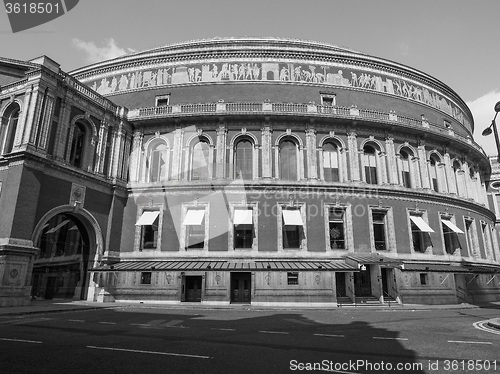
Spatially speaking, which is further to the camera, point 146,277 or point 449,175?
point 449,175

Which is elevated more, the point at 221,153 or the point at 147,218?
the point at 221,153

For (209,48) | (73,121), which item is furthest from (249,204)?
(209,48)

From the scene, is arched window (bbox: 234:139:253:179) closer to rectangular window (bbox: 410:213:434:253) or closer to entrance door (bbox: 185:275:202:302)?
entrance door (bbox: 185:275:202:302)

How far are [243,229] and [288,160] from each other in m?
7.22

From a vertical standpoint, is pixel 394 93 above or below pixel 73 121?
above

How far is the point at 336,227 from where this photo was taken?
92.6 feet

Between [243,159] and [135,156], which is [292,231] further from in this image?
[135,156]

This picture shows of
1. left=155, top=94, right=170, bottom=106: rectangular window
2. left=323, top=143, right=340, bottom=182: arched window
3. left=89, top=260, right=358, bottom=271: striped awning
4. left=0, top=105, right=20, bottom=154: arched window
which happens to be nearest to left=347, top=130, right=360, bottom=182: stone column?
left=323, top=143, right=340, bottom=182: arched window

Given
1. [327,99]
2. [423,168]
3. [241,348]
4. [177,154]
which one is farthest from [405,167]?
[241,348]

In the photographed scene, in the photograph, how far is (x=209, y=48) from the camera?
3397 centimetres

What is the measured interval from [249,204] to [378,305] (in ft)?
40.2

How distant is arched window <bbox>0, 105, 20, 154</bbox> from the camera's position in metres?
23.7

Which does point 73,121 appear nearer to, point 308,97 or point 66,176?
point 66,176

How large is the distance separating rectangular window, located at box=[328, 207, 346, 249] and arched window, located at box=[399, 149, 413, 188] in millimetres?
7356
